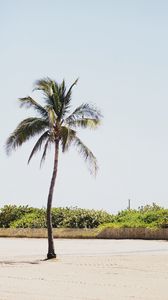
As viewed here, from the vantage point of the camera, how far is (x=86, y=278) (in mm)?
17094

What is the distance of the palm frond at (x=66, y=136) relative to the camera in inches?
1001

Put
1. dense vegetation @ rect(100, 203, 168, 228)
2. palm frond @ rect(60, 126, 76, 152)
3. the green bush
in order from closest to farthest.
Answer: palm frond @ rect(60, 126, 76, 152), dense vegetation @ rect(100, 203, 168, 228), the green bush

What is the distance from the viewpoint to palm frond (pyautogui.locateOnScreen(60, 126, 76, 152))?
1001 inches

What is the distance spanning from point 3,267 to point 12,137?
711 centimetres

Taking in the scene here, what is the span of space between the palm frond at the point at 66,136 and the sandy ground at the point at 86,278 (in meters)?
5.34

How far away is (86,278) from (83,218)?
35503 mm

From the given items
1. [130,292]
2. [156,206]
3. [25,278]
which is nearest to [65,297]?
[130,292]

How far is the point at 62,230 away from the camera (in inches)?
1961

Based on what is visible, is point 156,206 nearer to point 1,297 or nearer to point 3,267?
point 3,267

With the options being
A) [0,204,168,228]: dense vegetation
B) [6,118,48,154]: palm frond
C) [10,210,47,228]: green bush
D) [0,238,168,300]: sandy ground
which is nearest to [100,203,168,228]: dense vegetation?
[0,204,168,228]: dense vegetation

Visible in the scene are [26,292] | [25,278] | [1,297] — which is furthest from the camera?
[25,278]

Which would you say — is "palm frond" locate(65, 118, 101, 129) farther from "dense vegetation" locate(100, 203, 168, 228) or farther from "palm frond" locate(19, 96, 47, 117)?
"dense vegetation" locate(100, 203, 168, 228)

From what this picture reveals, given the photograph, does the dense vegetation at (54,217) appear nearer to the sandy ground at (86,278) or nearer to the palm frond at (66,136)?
the sandy ground at (86,278)

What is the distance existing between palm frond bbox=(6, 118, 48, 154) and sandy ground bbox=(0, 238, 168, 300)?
5462 mm
